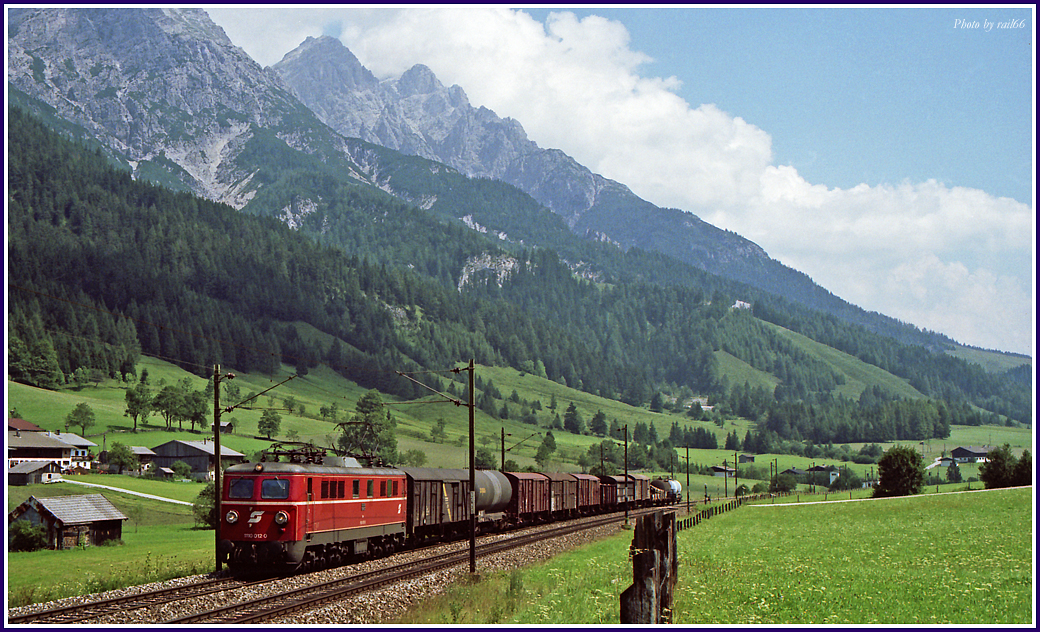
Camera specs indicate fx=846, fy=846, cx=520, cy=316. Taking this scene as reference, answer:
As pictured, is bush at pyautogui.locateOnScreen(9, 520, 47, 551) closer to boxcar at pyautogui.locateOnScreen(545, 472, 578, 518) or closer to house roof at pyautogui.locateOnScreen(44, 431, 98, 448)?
boxcar at pyautogui.locateOnScreen(545, 472, 578, 518)

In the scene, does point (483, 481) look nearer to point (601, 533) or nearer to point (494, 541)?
point (494, 541)

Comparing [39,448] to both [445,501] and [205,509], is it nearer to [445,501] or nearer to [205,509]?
[205,509]

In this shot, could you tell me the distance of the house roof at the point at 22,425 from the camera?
576ft

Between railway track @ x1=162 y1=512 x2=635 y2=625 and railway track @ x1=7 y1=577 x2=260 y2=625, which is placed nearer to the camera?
railway track @ x1=7 y1=577 x2=260 y2=625

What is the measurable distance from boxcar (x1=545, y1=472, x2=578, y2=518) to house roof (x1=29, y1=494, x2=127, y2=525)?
1606 inches

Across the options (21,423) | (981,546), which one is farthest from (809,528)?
(21,423)

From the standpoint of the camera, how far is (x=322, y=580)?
34.9 m

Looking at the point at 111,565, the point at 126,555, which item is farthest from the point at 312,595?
the point at 126,555

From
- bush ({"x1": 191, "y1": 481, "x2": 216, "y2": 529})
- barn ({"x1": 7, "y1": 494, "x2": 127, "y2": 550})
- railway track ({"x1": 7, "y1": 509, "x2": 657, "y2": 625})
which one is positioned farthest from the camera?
bush ({"x1": 191, "y1": 481, "x2": 216, "y2": 529})

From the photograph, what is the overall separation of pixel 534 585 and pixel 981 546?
2482 cm

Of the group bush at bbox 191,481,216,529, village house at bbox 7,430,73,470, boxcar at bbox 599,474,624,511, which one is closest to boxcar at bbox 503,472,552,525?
boxcar at bbox 599,474,624,511

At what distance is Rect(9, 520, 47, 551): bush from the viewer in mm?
76312

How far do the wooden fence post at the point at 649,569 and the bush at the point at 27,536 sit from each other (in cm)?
7794

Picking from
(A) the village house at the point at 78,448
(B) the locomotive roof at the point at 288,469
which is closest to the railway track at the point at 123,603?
(B) the locomotive roof at the point at 288,469
